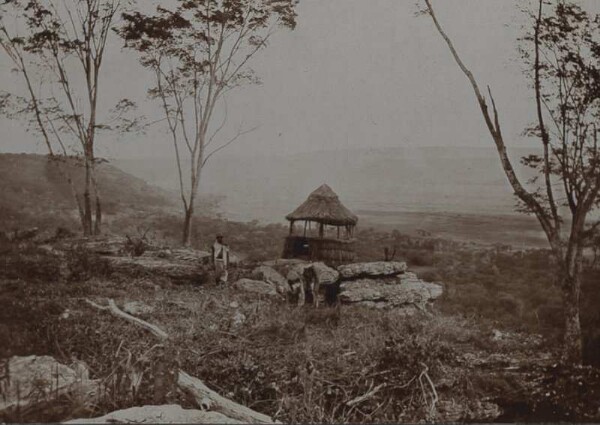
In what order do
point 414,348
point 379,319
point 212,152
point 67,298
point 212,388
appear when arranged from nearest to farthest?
1. point 212,388
2. point 414,348
3. point 67,298
4. point 379,319
5. point 212,152

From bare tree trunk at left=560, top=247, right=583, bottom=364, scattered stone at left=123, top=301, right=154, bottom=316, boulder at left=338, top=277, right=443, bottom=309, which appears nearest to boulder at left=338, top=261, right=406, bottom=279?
boulder at left=338, top=277, right=443, bottom=309

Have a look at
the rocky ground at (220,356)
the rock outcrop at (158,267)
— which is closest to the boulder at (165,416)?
the rocky ground at (220,356)

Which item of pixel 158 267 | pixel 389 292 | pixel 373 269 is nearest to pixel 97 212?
pixel 158 267

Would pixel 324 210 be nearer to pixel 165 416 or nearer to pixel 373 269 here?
pixel 373 269

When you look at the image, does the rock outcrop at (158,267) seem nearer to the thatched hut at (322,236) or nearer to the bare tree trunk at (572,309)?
the thatched hut at (322,236)

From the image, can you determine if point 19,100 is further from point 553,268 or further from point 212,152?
point 553,268

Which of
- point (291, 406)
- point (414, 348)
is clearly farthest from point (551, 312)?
point (291, 406)

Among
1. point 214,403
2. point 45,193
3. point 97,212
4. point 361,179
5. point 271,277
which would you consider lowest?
point 214,403
